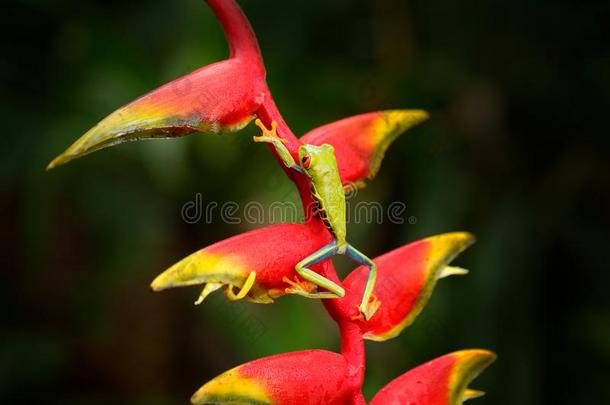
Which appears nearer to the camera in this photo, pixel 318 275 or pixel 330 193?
pixel 318 275

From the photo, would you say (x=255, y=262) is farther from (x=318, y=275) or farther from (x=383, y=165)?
(x=383, y=165)

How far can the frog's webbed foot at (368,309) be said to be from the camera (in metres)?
0.51

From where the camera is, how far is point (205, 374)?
2.38 meters

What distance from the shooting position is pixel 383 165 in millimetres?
1862

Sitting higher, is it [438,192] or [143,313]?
[438,192]

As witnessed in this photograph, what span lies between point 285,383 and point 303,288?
6 cm

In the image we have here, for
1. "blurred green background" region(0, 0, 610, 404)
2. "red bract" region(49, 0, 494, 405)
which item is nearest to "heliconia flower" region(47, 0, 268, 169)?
"red bract" region(49, 0, 494, 405)

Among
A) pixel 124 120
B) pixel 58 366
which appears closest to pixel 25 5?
pixel 58 366

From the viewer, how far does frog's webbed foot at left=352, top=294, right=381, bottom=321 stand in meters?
0.51

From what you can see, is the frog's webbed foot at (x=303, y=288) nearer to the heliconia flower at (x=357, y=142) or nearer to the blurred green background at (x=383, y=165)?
the heliconia flower at (x=357, y=142)

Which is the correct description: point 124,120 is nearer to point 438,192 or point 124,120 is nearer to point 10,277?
point 438,192

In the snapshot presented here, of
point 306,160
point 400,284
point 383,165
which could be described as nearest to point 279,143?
point 306,160

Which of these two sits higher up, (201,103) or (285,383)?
(201,103)

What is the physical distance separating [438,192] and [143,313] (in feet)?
3.65
